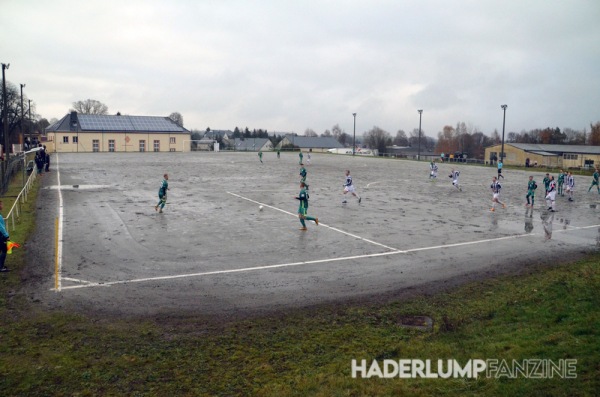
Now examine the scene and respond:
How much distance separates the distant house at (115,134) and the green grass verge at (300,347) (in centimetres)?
9024

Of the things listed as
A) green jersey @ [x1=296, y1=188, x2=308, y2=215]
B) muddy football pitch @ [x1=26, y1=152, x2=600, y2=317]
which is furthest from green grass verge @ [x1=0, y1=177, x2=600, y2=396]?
green jersey @ [x1=296, y1=188, x2=308, y2=215]

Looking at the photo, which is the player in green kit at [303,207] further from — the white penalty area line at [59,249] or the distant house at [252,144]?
the distant house at [252,144]

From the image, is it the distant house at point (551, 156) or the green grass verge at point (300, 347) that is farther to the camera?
the distant house at point (551, 156)

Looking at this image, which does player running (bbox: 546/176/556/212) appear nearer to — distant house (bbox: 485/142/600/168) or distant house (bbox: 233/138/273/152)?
distant house (bbox: 485/142/600/168)

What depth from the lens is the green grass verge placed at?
7.16 meters

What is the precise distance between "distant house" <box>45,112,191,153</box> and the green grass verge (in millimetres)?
90241

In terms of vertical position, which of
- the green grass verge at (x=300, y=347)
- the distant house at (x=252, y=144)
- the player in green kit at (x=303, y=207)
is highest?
the distant house at (x=252, y=144)

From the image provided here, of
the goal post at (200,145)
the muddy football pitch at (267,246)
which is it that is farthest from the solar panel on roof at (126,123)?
the muddy football pitch at (267,246)

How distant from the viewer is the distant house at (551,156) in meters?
74.3

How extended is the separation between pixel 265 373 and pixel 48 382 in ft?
11.2

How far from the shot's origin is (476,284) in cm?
1242

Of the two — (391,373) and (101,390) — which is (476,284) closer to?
(391,373)

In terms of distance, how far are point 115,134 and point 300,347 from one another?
320 ft

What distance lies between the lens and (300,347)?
341 inches
